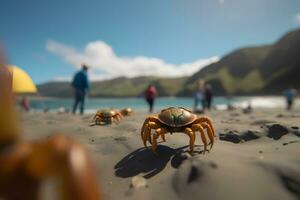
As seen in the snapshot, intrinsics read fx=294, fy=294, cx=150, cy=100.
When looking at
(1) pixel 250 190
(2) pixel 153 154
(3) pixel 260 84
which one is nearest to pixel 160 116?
(2) pixel 153 154

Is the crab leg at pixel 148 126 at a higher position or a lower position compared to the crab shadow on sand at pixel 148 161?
higher

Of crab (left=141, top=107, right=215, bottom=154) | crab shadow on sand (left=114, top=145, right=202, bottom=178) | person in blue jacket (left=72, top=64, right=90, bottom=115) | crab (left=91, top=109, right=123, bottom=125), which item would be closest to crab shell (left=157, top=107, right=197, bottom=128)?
crab (left=141, top=107, right=215, bottom=154)

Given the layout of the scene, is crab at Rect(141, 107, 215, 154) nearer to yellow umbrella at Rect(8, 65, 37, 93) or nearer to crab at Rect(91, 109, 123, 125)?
crab at Rect(91, 109, 123, 125)

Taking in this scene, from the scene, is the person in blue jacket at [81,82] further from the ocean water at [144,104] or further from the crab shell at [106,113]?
the ocean water at [144,104]

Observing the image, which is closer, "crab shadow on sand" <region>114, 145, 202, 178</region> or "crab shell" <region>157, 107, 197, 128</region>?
"crab shadow on sand" <region>114, 145, 202, 178</region>

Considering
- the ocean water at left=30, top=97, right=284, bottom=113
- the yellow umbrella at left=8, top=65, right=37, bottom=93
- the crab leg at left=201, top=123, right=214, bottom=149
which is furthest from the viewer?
the ocean water at left=30, top=97, right=284, bottom=113

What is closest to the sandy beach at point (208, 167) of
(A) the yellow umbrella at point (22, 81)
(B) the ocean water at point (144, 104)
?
(A) the yellow umbrella at point (22, 81)
